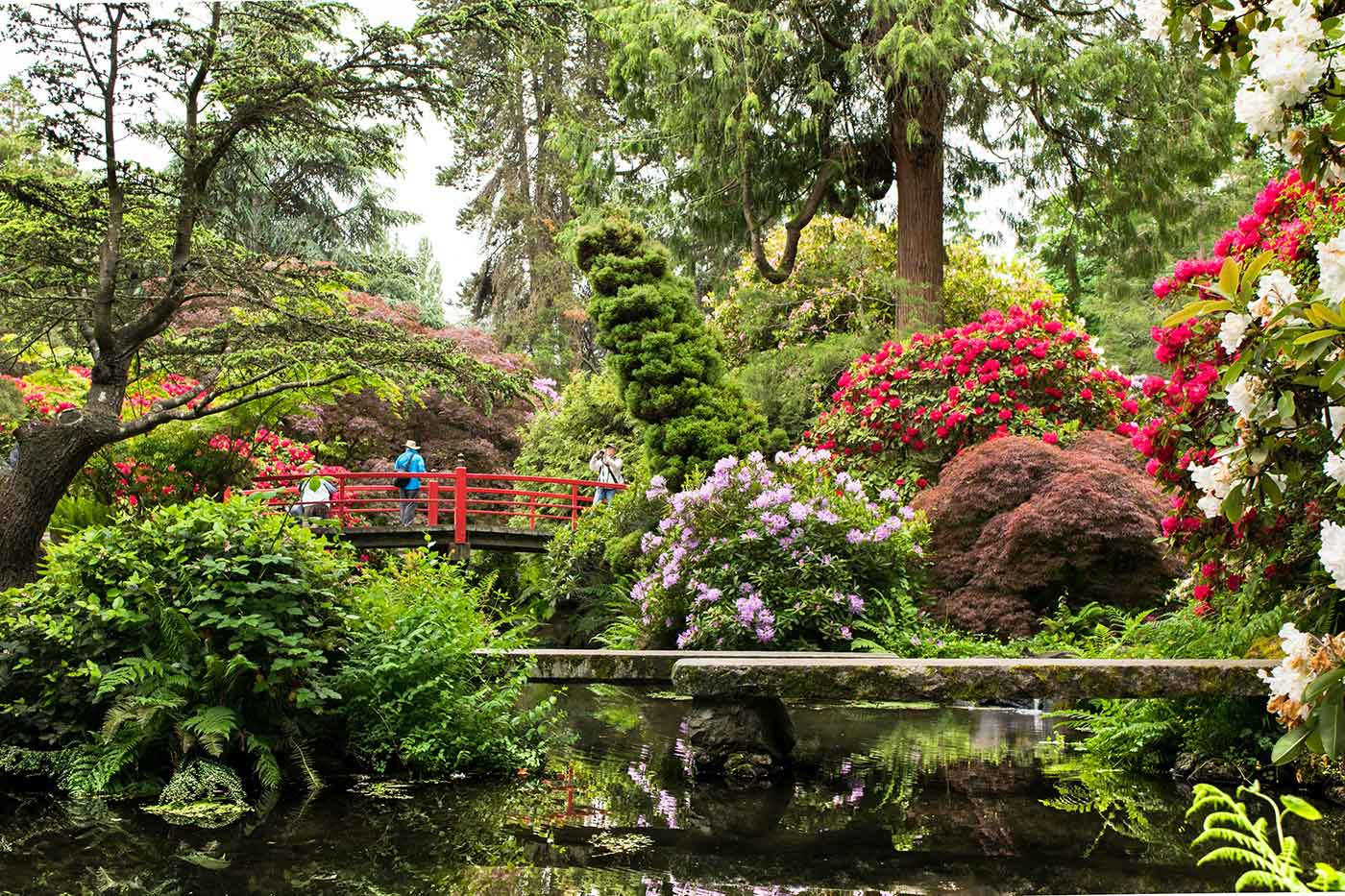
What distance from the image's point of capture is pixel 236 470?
14.4 metres

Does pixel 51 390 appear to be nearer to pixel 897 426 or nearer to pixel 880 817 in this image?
pixel 897 426

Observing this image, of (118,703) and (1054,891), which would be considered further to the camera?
(118,703)

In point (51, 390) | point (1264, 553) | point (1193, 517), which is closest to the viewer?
point (1264, 553)

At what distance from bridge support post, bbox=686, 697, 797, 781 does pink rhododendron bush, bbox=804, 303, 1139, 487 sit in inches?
210

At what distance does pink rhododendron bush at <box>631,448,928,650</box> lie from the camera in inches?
305

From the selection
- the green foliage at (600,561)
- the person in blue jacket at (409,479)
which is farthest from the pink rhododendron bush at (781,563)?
the person in blue jacket at (409,479)

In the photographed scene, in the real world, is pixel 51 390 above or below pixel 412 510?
above

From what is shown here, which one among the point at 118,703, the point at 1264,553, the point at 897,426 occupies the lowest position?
the point at 118,703

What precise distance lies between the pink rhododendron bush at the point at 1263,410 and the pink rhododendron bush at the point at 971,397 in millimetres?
4422

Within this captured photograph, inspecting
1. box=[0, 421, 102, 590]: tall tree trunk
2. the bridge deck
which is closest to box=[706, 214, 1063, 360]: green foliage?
box=[0, 421, 102, 590]: tall tree trunk

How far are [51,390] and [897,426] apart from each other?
10.0 m

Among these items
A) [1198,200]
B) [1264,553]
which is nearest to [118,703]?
[1264,553]

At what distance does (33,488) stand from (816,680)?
19.4 feet

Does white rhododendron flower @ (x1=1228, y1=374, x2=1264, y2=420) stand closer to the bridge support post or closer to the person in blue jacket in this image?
the bridge support post
